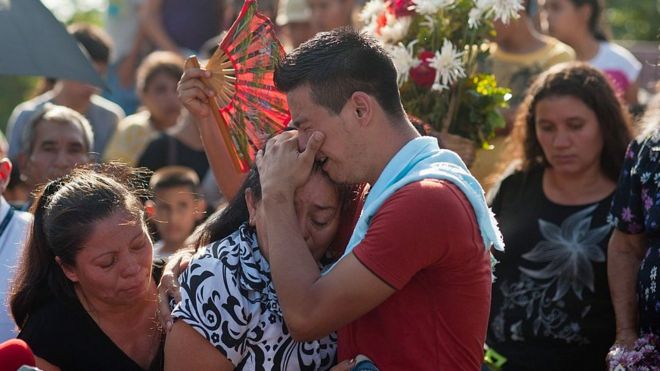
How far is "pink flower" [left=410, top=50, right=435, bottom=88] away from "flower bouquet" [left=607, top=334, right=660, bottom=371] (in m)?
1.45

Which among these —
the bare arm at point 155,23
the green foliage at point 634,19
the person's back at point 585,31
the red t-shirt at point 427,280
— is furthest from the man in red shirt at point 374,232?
the green foliage at point 634,19

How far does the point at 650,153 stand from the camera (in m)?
4.35

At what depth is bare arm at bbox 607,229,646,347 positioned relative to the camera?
14.8 feet

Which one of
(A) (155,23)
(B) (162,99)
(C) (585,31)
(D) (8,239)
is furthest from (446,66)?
(A) (155,23)

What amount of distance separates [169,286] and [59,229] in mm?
477

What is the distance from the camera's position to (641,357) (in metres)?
4.11

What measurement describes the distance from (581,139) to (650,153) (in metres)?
0.86

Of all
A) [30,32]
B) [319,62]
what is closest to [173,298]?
[319,62]

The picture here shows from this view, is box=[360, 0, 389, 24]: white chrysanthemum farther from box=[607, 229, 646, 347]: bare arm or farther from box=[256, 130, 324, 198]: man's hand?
box=[256, 130, 324, 198]: man's hand

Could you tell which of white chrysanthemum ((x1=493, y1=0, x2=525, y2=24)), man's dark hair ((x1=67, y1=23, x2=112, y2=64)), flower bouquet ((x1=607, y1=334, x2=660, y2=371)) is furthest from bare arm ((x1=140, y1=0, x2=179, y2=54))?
flower bouquet ((x1=607, y1=334, x2=660, y2=371))

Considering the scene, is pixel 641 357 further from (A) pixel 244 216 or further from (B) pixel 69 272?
(B) pixel 69 272

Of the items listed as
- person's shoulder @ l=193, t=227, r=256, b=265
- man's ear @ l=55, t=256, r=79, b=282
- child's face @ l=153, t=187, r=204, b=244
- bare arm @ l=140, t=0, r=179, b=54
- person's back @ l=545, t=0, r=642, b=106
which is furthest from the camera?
bare arm @ l=140, t=0, r=179, b=54

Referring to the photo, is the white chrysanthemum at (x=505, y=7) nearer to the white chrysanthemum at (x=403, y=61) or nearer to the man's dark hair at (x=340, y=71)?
the white chrysanthemum at (x=403, y=61)

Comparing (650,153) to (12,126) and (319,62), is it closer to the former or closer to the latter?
(319,62)
